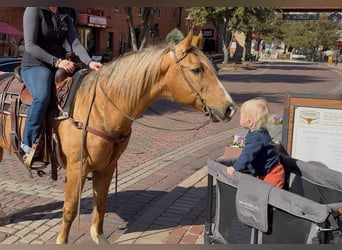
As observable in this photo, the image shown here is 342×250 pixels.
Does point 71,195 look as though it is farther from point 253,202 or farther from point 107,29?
point 107,29

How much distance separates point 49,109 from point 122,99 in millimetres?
711

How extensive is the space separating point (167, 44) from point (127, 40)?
38.2 meters

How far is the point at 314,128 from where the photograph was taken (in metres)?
5.02

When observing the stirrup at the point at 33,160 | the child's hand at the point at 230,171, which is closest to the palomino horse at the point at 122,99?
the stirrup at the point at 33,160

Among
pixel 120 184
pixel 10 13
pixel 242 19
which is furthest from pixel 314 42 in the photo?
pixel 120 184

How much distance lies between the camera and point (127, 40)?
134 feet

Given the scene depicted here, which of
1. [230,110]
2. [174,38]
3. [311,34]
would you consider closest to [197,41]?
[230,110]

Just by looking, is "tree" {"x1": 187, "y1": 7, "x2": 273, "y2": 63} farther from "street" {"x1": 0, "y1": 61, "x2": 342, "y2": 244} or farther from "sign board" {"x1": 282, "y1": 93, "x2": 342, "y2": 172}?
"sign board" {"x1": 282, "y1": 93, "x2": 342, "y2": 172}

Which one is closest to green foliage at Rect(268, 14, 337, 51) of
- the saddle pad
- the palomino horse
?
the palomino horse

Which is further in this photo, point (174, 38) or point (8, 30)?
point (8, 30)

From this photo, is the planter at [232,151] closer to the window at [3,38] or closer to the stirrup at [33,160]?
the stirrup at [33,160]

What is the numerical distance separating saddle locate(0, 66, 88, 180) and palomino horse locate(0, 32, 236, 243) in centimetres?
6

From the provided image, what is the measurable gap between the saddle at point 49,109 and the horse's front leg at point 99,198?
41cm

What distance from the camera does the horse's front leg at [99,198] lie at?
13.5 feet
